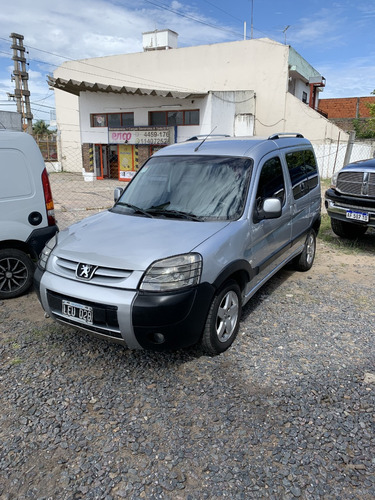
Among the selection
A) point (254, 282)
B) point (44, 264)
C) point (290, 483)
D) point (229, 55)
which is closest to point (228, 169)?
point (254, 282)

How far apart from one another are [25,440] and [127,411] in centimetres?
69

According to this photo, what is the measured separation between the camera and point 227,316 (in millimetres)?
3424

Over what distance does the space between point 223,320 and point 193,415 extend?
0.92 m

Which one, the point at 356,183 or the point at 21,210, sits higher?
the point at 356,183

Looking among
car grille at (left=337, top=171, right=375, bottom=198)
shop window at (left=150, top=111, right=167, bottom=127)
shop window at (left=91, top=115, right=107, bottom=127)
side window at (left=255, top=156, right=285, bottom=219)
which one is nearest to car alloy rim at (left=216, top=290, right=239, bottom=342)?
side window at (left=255, top=156, right=285, bottom=219)

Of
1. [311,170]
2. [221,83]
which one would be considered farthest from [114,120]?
[311,170]

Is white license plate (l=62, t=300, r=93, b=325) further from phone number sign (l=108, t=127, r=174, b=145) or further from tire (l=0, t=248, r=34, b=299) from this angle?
phone number sign (l=108, t=127, r=174, b=145)

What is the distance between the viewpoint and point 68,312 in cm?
307

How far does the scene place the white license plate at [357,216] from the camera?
6371 mm

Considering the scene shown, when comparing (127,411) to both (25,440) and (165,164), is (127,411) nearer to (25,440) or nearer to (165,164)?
(25,440)

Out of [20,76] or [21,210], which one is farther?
[20,76]

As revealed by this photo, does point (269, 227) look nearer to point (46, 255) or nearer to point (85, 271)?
point (85, 271)

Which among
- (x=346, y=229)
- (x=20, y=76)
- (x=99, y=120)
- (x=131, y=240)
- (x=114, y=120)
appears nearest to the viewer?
(x=131, y=240)

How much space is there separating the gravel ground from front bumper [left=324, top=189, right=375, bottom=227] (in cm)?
281
